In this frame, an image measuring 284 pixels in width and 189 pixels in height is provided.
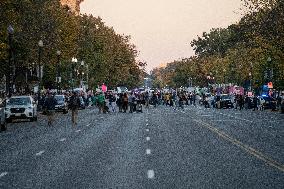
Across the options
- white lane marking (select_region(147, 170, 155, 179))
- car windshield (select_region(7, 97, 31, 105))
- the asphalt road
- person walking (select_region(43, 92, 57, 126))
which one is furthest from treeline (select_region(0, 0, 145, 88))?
white lane marking (select_region(147, 170, 155, 179))

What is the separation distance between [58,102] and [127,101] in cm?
679

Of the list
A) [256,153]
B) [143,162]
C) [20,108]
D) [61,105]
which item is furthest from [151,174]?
[61,105]

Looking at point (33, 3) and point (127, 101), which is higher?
point (33, 3)

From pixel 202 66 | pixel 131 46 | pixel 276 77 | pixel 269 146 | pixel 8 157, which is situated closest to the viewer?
pixel 8 157

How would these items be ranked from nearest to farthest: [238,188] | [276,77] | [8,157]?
[238,188] → [8,157] → [276,77]

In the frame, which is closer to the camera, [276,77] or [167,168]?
[167,168]

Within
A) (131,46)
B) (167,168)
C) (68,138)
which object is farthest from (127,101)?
(131,46)

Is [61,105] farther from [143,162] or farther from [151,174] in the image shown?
[151,174]

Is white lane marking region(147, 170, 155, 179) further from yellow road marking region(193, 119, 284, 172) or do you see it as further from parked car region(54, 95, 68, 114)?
parked car region(54, 95, 68, 114)

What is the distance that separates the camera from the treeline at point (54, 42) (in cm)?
6350

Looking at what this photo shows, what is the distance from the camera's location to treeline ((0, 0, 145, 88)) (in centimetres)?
6350

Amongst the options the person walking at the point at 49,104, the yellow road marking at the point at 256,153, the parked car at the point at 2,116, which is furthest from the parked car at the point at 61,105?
the yellow road marking at the point at 256,153

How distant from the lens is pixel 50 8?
7031 centimetres

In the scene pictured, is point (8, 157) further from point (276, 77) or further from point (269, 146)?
point (276, 77)
